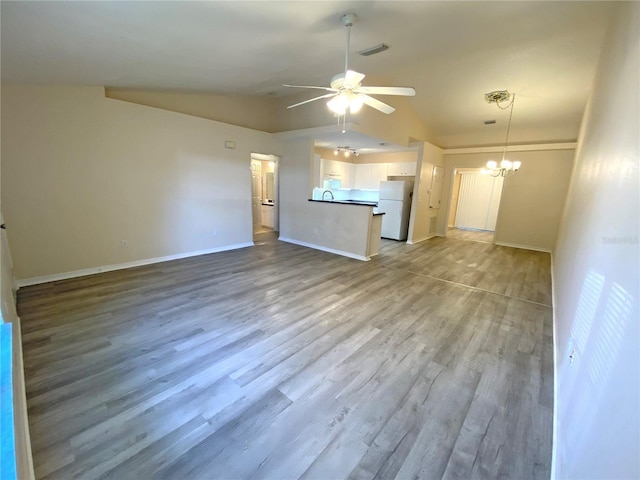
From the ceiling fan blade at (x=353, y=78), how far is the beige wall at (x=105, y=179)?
3.42 meters

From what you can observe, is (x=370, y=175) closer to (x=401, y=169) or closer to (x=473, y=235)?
(x=401, y=169)

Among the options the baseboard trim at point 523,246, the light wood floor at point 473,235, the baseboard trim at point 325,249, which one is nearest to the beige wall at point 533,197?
the baseboard trim at point 523,246

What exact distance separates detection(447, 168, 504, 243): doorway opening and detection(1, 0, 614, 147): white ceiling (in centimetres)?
431

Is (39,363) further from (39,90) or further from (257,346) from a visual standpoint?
(39,90)

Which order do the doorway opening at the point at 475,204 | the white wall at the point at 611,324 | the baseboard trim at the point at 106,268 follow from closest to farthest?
1. the white wall at the point at 611,324
2. the baseboard trim at the point at 106,268
3. the doorway opening at the point at 475,204

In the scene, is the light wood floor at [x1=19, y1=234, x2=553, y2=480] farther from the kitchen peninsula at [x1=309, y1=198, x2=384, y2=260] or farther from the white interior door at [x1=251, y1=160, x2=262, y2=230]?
the white interior door at [x1=251, y1=160, x2=262, y2=230]

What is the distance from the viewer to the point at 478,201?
928 centimetres

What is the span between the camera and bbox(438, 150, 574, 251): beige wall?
605 cm

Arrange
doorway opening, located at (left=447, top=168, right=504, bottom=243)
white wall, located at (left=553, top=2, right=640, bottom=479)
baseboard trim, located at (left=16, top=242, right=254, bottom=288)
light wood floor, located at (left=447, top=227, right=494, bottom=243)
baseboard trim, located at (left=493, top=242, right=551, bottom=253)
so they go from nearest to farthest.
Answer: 1. white wall, located at (left=553, top=2, right=640, bottom=479)
2. baseboard trim, located at (left=16, top=242, right=254, bottom=288)
3. baseboard trim, located at (left=493, top=242, right=551, bottom=253)
4. light wood floor, located at (left=447, top=227, right=494, bottom=243)
5. doorway opening, located at (left=447, top=168, right=504, bottom=243)

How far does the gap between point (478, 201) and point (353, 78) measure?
8811 mm

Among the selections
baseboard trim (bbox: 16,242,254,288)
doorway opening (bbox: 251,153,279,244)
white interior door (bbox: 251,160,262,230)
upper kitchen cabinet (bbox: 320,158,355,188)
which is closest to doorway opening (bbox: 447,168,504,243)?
upper kitchen cabinet (bbox: 320,158,355,188)

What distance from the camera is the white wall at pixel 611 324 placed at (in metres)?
0.82

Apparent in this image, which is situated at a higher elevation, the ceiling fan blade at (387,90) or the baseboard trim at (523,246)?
the ceiling fan blade at (387,90)

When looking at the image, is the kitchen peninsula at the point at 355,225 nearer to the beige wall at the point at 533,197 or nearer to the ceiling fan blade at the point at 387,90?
the ceiling fan blade at the point at 387,90
